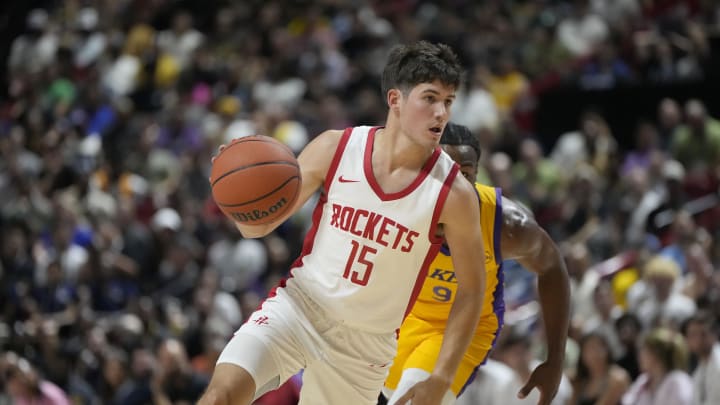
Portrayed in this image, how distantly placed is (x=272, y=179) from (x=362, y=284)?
0.54 metres

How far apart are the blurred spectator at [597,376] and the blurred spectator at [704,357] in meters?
0.44

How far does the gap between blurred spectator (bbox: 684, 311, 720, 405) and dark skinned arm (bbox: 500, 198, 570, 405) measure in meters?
2.10

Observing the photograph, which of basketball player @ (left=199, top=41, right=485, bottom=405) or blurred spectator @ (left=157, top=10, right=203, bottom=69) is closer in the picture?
basketball player @ (left=199, top=41, right=485, bottom=405)

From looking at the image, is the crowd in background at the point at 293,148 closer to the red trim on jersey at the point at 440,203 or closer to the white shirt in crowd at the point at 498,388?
the white shirt in crowd at the point at 498,388

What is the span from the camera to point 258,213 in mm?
4078

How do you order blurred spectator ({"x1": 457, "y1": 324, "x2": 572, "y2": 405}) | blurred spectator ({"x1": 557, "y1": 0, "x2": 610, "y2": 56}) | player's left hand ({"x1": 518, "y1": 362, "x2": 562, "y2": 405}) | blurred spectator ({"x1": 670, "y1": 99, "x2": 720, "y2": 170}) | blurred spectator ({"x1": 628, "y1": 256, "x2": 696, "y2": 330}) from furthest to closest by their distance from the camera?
1. blurred spectator ({"x1": 557, "y1": 0, "x2": 610, "y2": 56})
2. blurred spectator ({"x1": 670, "y1": 99, "x2": 720, "y2": 170})
3. blurred spectator ({"x1": 628, "y1": 256, "x2": 696, "y2": 330})
4. blurred spectator ({"x1": 457, "y1": 324, "x2": 572, "y2": 405})
5. player's left hand ({"x1": 518, "y1": 362, "x2": 562, "y2": 405})

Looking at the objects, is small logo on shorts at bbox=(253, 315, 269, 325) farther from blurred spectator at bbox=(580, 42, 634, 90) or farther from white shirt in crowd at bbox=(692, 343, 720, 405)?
blurred spectator at bbox=(580, 42, 634, 90)

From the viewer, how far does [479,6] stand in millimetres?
13727

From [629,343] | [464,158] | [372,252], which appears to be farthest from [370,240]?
[629,343]

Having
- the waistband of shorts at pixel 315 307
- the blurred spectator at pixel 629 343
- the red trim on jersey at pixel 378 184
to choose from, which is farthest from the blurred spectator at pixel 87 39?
the red trim on jersey at pixel 378 184

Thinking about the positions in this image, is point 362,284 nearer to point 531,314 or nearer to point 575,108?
point 531,314

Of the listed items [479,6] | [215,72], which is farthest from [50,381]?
[479,6]

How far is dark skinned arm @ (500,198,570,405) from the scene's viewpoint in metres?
4.63

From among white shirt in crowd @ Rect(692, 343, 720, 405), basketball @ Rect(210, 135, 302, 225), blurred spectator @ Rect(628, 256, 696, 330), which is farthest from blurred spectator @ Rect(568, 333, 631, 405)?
basketball @ Rect(210, 135, 302, 225)
